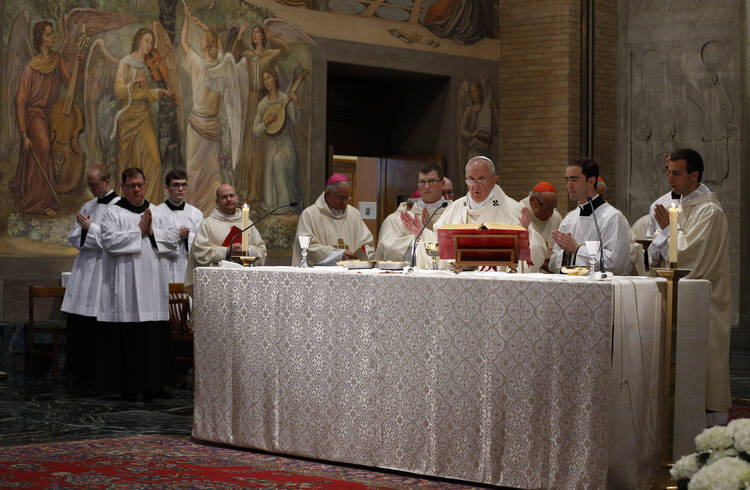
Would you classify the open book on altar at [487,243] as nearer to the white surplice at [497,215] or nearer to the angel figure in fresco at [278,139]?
the white surplice at [497,215]

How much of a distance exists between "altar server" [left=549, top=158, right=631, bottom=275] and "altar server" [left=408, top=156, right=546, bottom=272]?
6.3 inches

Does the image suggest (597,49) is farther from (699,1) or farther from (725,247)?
(725,247)

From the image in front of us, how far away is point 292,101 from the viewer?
514 inches

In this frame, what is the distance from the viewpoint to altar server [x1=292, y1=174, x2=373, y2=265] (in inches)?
337

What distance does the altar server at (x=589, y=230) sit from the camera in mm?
6168

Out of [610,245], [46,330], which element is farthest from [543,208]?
[46,330]

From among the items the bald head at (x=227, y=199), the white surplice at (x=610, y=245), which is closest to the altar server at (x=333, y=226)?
the bald head at (x=227, y=199)

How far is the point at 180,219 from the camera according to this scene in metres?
9.97

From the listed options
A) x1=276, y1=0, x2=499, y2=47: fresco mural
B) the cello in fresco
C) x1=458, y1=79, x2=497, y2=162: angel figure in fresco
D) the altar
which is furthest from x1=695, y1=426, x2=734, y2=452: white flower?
x1=458, y1=79, x2=497, y2=162: angel figure in fresco

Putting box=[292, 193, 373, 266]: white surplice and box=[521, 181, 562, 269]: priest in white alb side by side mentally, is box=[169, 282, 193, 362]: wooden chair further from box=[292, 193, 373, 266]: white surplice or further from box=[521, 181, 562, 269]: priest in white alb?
box=[521, 181, 562, 269]: priest in white alb

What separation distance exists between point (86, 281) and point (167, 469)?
3.77 m

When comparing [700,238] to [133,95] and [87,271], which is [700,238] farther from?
[133,95]

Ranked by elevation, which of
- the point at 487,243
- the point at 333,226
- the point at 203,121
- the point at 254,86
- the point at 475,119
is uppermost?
the point at 254,86

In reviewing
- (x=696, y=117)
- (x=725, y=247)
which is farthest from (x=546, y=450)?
(x=696, y=117)
